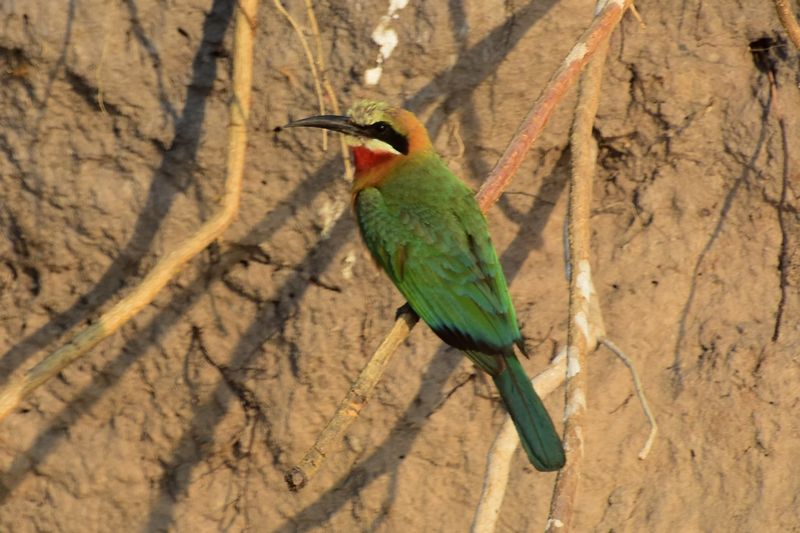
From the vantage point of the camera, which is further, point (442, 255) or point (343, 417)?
point (442, 255)

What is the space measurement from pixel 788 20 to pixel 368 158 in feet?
3.33

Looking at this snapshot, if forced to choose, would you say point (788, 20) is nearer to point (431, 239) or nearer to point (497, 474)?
point (431, 239)

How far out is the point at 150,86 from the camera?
118 inches

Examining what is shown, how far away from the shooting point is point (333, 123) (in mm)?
2814

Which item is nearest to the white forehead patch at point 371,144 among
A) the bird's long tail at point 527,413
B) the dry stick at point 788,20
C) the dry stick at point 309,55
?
the dry stick at point 309,55

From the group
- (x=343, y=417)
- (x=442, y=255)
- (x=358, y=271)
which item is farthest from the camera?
(x=358, y=271)

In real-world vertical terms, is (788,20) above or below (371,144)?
above

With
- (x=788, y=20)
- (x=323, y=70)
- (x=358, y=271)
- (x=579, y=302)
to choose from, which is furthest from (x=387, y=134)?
(x=788, y=20)

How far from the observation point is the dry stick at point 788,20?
2.67 m

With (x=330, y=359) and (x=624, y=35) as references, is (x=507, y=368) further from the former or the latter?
(x=624, y=35)

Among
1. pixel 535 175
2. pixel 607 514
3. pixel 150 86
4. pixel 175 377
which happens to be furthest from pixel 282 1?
pixel 607 514

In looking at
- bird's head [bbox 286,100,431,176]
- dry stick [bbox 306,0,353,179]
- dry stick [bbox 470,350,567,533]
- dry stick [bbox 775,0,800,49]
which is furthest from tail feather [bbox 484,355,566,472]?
dry stick [bbox 775,0,800,49]

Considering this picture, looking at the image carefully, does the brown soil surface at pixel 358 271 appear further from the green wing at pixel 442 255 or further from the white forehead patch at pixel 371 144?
the green wing at pixel 442 255

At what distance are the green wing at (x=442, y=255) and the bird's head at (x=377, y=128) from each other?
7 cm
